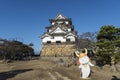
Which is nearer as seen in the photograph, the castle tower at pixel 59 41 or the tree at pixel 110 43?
the tree at pixel 110 43

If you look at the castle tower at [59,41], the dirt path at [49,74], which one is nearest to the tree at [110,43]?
the dirt path at [49,74]

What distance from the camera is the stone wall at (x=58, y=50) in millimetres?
46953

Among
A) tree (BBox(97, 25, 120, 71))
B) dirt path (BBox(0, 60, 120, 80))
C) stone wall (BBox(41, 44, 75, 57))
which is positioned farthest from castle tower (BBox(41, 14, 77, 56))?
dirt path (BBox(0, 60, 120, 80))

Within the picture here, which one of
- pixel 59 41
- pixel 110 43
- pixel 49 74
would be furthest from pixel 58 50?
pixel 49 74

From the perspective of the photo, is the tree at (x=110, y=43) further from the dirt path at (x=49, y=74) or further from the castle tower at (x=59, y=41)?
the castle tower at (x=59, y=41)

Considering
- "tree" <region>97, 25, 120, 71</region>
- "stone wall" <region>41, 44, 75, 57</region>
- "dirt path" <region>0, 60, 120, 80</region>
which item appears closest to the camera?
"dirt path" <region>0, 60, 120, 80</region>

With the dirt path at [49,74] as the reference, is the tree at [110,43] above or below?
above

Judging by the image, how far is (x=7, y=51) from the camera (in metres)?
46.6

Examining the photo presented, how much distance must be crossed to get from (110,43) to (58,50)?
22.9 m

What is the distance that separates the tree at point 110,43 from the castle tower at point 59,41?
65.1ft

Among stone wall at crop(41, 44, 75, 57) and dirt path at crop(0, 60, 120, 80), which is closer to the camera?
dirt path at crop(0, 60, 120, 80)

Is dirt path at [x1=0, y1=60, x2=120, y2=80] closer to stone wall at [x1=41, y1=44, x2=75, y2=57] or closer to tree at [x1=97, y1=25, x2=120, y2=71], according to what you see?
tree at [x1=97, y1=25, x2=120, y2=71]

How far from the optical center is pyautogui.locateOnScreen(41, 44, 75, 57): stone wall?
46953 millimetres

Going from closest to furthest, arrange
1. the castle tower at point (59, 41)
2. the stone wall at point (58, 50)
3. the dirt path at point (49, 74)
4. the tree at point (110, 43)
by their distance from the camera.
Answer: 1. the dirt path at point (49, 74)
2. the tree at point (110, 43)
3. the stone wall at point (58, 50)
4. the castle tower at point (59, 41)
